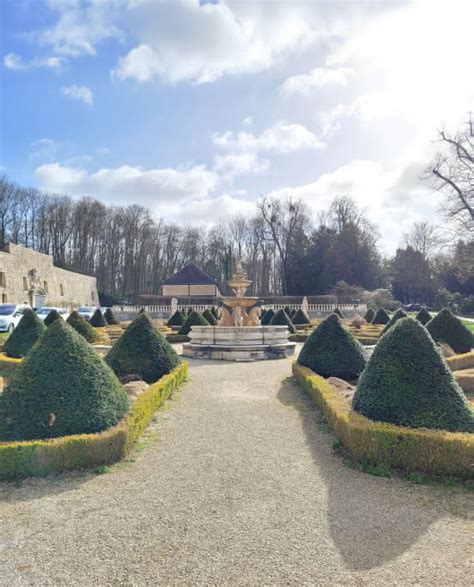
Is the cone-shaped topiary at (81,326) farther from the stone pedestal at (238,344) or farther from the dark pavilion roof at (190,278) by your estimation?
the dark pavilion roof at (190,278)

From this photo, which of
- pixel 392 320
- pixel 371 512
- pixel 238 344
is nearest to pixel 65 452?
pixel 371 512

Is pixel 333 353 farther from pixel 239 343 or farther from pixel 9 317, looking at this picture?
pixel 9 317

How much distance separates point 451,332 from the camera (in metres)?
11.8

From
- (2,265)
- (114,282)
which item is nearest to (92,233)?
(114,282)

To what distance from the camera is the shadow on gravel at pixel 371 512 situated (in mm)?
3129

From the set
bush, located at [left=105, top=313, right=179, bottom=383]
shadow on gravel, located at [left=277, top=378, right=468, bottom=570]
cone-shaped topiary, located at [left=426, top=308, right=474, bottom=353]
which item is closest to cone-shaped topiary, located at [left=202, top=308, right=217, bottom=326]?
cone-shaped topiary, located at [left=426, top=308, right=474, bottom=353]

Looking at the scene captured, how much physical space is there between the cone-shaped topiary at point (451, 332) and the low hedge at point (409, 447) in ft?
25.5

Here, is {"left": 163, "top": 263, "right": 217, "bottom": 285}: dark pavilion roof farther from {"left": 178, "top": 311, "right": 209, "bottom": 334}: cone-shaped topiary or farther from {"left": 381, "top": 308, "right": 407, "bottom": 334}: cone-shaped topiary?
{"left": 381, "top": 308, "right": 407, "bottom": 334}: cone-shaped topiary

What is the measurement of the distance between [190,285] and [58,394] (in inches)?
1655

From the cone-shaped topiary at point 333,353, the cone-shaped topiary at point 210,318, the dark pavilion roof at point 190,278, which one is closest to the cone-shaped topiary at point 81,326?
the cone-shaped topiary at point 210,318

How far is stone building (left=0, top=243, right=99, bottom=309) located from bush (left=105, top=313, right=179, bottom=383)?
2835cm

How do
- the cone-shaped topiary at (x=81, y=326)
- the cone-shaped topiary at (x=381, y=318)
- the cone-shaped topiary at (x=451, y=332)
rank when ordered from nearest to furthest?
the cone-shaped topiary at (x=451, y=332) → the cone-shaped topiary at (x=81, y=326) → the cone-shaped topiary at (x=381, y=318)

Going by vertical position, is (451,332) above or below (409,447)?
above

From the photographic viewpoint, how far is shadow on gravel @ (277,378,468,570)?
3129 millimetres
